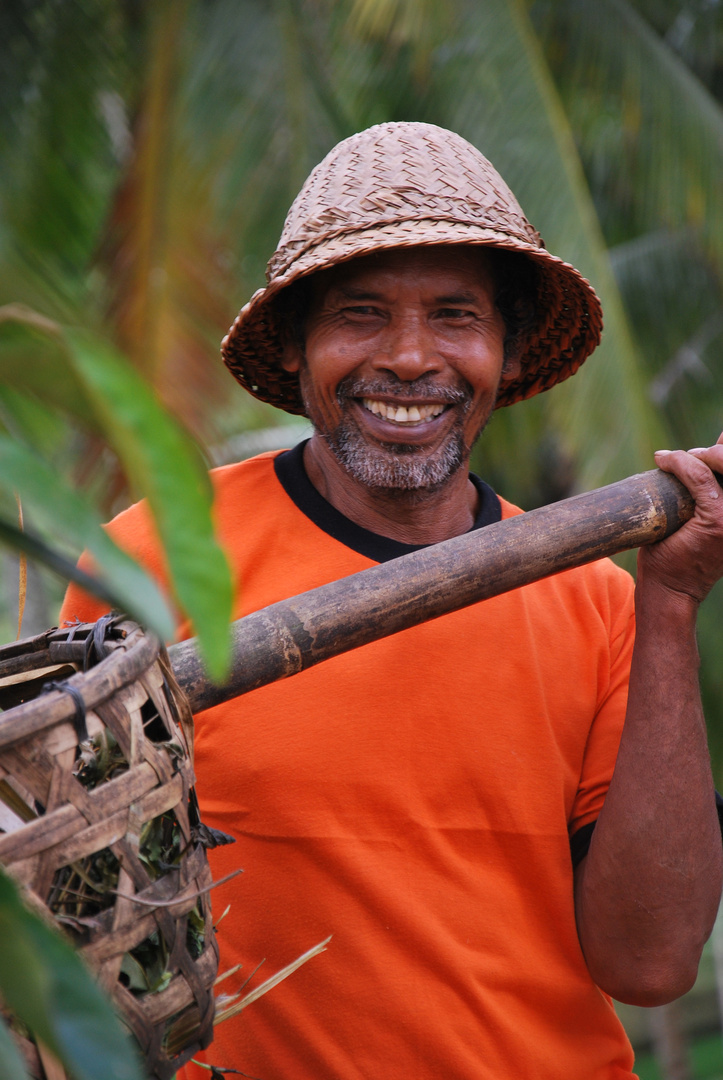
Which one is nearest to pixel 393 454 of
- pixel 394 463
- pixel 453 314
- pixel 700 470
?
pixel 394 463

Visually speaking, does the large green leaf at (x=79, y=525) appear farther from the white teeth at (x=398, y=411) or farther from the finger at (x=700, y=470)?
the white teeth at (x=398, y=411)

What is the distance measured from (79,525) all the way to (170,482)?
0.14 ft

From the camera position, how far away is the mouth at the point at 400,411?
165 cm

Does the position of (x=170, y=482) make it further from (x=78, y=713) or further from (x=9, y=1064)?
(x=78, y=713)

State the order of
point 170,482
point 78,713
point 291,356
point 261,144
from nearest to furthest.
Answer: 1. point 170,482
2. point 78,713
3. point 291,356
4. point 261,144

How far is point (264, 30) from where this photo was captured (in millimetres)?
4371

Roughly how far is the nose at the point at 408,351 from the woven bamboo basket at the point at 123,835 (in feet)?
2.55

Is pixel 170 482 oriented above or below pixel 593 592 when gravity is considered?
above

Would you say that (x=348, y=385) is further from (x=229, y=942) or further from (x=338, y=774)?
(x=229, y=942)

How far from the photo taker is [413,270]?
161 cm

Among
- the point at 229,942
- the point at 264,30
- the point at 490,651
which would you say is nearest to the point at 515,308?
the point at 490,651

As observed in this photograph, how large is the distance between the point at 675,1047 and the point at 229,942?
23.1ft

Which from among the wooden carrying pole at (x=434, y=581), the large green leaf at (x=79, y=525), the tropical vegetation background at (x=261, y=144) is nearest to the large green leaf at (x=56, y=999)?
the large green leaf at (x=79, y=525)

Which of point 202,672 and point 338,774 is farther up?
point 202,672
